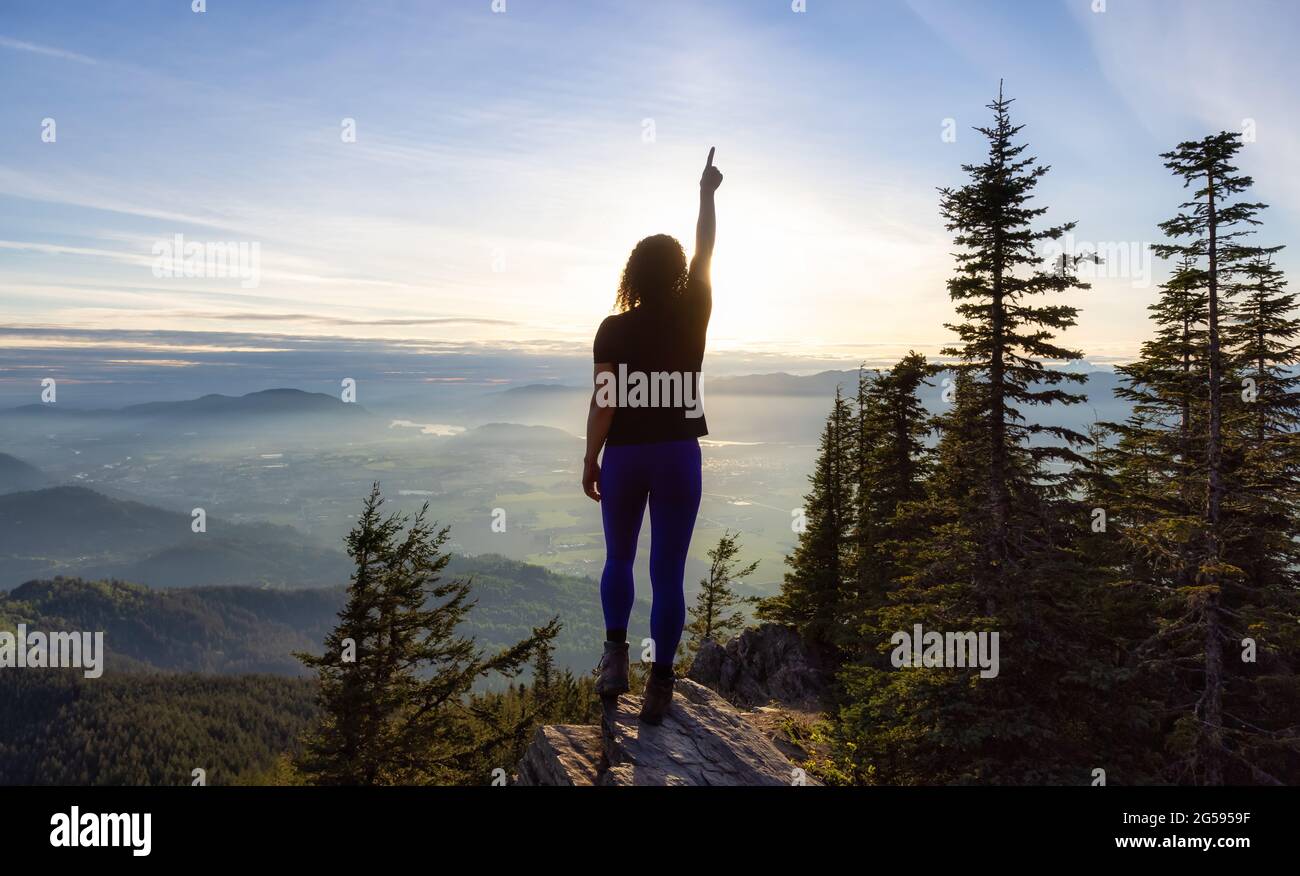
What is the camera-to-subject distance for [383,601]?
674 inches

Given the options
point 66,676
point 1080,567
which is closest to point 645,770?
point 1080,567

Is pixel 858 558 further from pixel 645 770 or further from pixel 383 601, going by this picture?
pixel 645 770

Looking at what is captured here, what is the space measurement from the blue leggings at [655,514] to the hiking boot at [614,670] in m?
0.42

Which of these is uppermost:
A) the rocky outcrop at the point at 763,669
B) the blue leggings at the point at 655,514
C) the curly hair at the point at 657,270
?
the curly hair at the point at 657,270

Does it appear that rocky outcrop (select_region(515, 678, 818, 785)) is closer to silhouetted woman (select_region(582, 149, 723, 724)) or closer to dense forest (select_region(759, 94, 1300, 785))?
silhouetted woman (select_region(582, 149, 723, 724))

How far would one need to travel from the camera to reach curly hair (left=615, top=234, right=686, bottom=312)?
4980 mm

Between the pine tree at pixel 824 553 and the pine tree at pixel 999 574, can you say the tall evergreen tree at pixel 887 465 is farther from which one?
the pine tree at pixel 999 574

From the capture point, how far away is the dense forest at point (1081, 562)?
13.4 meters

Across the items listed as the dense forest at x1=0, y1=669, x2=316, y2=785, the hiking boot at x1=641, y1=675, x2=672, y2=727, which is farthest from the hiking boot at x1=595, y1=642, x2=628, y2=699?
the dense forest at x1=0, y1=669, x2=316, y2=785

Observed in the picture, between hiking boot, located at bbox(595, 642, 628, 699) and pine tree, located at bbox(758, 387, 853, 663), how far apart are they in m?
24.3

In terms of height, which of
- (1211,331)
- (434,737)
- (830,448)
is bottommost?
(434,737)

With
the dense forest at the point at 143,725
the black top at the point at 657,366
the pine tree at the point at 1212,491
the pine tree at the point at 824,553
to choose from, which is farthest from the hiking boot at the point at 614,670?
the dense forest at the point at 143,725

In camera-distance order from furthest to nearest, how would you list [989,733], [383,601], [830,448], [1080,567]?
[830,448] → [383,601] → [1080,567] → [989,733]
